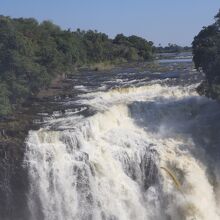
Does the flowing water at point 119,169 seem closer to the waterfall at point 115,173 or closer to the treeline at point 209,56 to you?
the waterfall at point 115,173

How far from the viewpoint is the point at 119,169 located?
24.1 m

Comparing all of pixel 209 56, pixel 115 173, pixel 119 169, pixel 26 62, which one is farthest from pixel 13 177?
pixel 26 62

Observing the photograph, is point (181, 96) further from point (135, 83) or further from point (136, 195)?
point (136, 195)

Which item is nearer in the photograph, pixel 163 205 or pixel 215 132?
pixel 163 205

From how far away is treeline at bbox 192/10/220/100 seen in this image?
2986cm

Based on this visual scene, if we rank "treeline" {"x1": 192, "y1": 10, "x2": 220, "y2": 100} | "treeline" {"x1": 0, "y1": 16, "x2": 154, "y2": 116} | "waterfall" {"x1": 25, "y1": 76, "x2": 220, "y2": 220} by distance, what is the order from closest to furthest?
"waterfall" {"x1": 25, "y1": 76, "x2": 220, "y2": 220}, "treeline" {"x1": 192, "y1": 10, "x2": 220, "y2": 100}, "treeline" {"x1": 0, "y1": 16, "x2": 154, "y2": 116}

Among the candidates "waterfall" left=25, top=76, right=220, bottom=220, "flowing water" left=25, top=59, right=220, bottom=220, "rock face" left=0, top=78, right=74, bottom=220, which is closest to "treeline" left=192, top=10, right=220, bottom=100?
"flowing water" left=25, top=59, right=220, bottom=220

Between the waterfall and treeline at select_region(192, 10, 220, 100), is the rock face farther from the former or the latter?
treeline at select_region(192, 10, 220, 100)

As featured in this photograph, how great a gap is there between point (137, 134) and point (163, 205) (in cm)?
423

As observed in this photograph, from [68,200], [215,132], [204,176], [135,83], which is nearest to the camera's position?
[68,200]

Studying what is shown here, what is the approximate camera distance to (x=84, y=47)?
7662 centimetres

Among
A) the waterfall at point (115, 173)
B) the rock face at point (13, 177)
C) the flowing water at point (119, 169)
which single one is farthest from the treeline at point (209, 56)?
the rock face at point (13, 177)

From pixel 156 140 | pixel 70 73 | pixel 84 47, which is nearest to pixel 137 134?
pixel 156 140

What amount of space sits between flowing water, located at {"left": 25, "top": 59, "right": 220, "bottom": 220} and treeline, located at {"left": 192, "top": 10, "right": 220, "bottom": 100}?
7.22 ft
